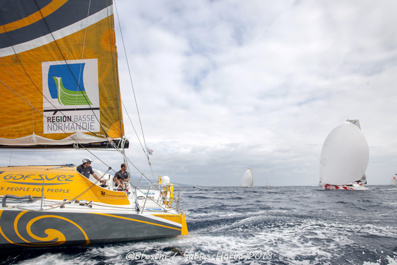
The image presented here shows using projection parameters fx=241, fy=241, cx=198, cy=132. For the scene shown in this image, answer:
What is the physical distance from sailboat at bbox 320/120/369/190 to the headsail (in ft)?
103

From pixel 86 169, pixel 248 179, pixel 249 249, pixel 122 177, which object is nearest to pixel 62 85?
pixel 86 169

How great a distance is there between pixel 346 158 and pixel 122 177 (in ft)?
102

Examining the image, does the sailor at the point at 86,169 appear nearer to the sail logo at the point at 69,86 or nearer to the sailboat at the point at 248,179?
the sail logo at the point at 69,86

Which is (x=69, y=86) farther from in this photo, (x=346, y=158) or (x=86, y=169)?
(x=346, y=158)

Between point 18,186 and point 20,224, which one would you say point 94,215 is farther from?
point 18,186

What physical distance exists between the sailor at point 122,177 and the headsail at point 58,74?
0.96m

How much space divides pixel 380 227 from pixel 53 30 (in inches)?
424

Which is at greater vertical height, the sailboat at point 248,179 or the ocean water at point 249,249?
the ocean water at point 249,249

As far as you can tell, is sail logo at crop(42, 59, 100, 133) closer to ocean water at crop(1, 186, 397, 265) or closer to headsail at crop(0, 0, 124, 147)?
headsail at crop(0, 0, 124, 147)

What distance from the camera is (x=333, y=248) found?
508 centimetres

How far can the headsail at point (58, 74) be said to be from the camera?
615 centimetres

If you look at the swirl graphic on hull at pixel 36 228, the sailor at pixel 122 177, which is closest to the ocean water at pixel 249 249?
the swirl graphic on hull at pixel 36 228

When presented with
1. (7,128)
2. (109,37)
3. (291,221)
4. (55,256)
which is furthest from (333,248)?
(7,128)

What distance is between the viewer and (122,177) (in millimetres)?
6594
